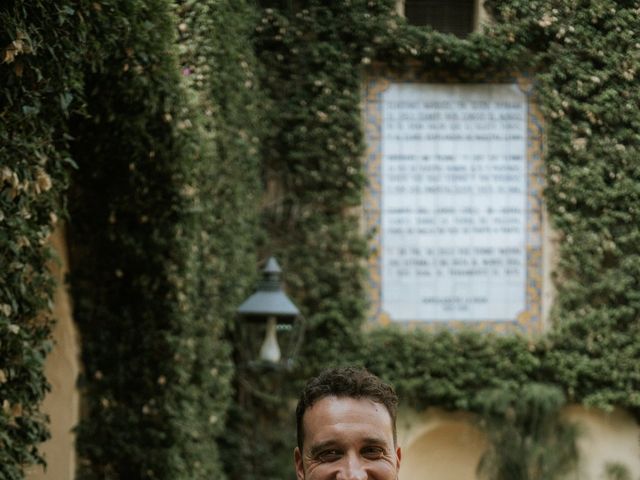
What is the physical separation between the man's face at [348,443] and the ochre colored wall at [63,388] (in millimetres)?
4027

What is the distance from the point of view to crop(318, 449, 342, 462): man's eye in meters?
2.14

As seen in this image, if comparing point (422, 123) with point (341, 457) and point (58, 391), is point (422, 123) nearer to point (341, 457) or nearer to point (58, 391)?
point (58, 391)

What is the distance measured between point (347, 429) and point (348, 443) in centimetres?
3

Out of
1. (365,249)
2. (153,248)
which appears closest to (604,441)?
(365,249)

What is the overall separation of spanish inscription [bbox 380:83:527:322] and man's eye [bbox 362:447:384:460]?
7.59 m

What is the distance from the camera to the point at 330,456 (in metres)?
2.14

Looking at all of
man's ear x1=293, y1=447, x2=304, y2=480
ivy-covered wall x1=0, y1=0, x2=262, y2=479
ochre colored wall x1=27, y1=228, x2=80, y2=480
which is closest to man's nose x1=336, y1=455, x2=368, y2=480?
man's ear x1=293, y1=447, x2=304, y2=480

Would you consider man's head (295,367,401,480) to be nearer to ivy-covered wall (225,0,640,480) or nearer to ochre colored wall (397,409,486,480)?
ivy-covered wall (225,0,640,480)

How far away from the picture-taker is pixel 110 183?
571 cm

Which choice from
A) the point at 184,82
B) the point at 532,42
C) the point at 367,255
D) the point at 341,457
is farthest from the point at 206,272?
the point at 341,457

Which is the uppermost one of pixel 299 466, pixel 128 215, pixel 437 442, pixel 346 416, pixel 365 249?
pixel 128 215

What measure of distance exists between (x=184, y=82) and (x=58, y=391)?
1.79 metres

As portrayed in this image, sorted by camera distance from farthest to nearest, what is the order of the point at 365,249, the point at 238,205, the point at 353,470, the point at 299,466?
the point at 365,249 < the point at 238,205 < the point at 299,466 < the point at 353,470

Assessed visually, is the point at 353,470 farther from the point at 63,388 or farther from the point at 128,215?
the point at 63,388
